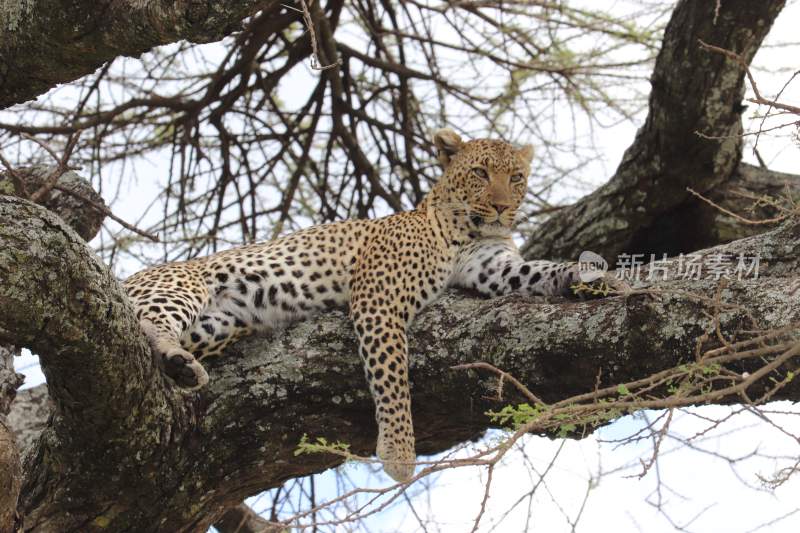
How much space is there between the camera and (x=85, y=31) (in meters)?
3.77

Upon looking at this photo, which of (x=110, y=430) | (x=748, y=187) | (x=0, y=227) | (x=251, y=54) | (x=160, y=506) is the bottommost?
(x=160, y=506)

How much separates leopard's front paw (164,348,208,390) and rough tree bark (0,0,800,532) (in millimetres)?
60

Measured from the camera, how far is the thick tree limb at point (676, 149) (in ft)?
19.3

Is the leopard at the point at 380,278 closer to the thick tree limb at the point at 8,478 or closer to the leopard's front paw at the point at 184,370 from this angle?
the leopard's front paw at the point at 184,370

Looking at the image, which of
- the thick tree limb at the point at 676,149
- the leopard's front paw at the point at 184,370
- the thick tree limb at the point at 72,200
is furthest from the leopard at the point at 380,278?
the thick tree limb at the point at 72,200

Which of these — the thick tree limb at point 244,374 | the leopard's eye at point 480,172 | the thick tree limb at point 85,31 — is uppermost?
the thick tree limb at point 85,31

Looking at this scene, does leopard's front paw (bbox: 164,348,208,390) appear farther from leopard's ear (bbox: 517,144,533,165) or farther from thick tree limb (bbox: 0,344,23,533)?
leopard's ear (bbox: 517,144,533,165)

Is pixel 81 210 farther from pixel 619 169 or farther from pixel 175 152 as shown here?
pixel 619 169

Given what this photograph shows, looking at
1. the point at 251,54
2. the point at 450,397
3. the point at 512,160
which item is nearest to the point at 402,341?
the point at 450,397

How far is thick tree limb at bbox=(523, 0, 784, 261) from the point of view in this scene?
5871 millimetres

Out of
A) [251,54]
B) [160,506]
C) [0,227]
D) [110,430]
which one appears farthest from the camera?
[251,54]

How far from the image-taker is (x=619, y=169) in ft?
21.5

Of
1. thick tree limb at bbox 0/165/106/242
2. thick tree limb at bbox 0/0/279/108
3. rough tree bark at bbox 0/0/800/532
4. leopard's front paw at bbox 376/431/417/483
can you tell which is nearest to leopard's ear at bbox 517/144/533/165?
rough tree bark at bbox 0/0/800/532

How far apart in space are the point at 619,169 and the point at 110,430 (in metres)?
3.58
